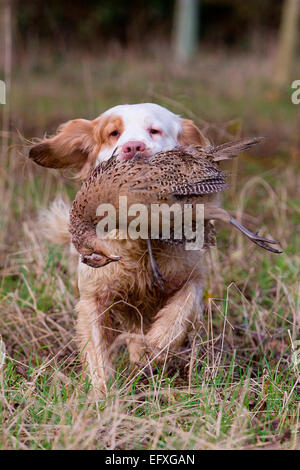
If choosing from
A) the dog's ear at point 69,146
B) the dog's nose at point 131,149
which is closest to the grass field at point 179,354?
the dog's ear at point 69,146

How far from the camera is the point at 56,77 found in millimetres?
11594

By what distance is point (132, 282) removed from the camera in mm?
3150

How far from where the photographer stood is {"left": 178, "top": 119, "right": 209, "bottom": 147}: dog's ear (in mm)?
3612

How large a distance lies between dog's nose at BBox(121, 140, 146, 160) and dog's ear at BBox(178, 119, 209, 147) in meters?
0.66

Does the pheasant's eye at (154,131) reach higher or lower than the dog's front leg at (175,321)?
higher

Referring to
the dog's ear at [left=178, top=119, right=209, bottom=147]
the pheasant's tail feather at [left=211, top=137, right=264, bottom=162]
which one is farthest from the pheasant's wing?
the dog's ear at [left=178, top=119, right=209, bottom=147]

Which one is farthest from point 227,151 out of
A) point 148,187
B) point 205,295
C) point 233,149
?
point 205,295

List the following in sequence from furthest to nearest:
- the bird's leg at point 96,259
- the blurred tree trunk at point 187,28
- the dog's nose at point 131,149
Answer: the blurred tree trunk at point 187,28
the dog's nose at point 131,149
the bird's leg at point 96,259

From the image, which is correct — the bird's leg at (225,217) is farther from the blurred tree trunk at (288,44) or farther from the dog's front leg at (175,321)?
the blurred tree trunk at (288,44)

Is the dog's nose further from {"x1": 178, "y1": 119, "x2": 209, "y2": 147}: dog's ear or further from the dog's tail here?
the dog's tail

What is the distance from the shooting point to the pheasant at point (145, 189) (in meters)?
2.46


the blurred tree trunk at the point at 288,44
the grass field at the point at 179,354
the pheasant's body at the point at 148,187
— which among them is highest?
the blurred tree trunk at the point at 288,44

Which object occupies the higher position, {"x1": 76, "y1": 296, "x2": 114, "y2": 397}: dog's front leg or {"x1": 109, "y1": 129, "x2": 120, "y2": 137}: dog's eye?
{"x1": 109, "y1": 129, "x2": 120, "y2": 137}: dog's eye
